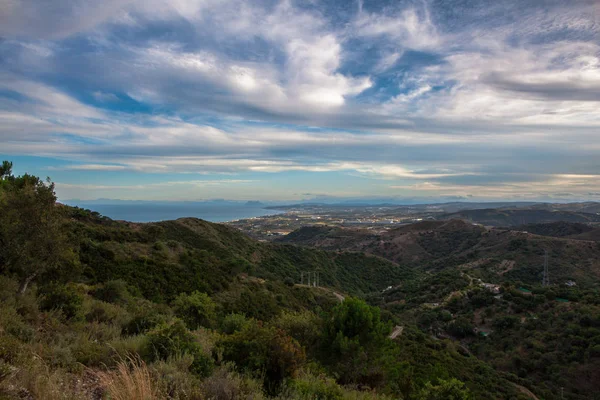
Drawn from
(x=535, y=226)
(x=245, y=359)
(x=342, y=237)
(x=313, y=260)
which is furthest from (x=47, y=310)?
(x=535, y=226)

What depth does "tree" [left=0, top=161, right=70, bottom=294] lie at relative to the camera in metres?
9.02

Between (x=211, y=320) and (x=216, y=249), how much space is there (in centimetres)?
3131

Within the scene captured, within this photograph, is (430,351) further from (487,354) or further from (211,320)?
(211,320)

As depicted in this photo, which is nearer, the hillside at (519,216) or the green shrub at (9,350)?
the green shrub at (9,350)

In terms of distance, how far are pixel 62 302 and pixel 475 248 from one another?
87542 mm

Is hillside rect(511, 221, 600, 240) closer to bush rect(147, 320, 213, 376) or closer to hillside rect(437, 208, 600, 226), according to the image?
hillside rect(437, 208, 600, 226)

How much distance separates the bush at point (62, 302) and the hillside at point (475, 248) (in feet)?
191

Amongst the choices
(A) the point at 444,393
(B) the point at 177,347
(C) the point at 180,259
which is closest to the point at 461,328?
(A) the point at 444,393

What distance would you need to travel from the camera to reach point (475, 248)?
3152 inches

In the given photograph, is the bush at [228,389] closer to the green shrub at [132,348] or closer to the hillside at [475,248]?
the green shrub at [132,348]

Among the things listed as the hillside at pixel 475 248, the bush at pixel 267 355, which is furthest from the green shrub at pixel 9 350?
Answer: the hillside at pixel 475 248

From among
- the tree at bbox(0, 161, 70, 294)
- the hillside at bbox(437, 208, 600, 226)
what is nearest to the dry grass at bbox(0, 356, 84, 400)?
the tree at bbox(0, 161, 70, 294)

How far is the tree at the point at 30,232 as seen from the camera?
29.6 ft

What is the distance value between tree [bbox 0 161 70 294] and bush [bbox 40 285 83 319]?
691 mm
